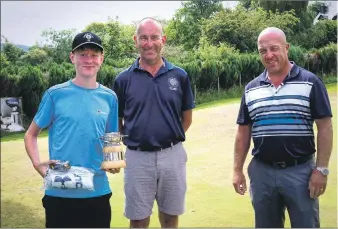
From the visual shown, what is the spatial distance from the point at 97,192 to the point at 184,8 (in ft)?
15.0

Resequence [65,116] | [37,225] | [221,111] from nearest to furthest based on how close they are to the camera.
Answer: [65,116]
[37,225]
[221,111]

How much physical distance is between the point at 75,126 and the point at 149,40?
85cm

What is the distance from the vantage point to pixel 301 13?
738cm

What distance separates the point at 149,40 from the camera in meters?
2.75

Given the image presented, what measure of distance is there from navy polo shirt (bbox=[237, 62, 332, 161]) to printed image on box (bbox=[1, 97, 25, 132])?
799 cm

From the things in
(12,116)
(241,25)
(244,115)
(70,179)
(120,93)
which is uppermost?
(241,25)

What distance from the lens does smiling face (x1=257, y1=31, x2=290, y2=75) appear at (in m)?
2.51

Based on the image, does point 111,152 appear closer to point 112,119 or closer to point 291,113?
point 112,119

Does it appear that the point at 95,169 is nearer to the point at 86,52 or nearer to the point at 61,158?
the point at 61,158

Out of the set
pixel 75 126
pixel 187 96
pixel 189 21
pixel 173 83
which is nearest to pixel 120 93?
pixel 173 83

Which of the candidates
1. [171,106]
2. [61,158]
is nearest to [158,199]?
[171,106]

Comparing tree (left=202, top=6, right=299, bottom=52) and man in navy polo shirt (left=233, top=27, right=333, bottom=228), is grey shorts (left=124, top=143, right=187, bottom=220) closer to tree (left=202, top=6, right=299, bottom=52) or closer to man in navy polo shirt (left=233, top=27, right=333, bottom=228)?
man in navy polo shirt (left=233, top=27, right=333, bottom=228)

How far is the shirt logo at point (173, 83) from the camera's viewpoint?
2804mm

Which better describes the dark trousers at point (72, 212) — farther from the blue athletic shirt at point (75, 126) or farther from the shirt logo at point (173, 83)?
the shirt logo at point (173, 83)
